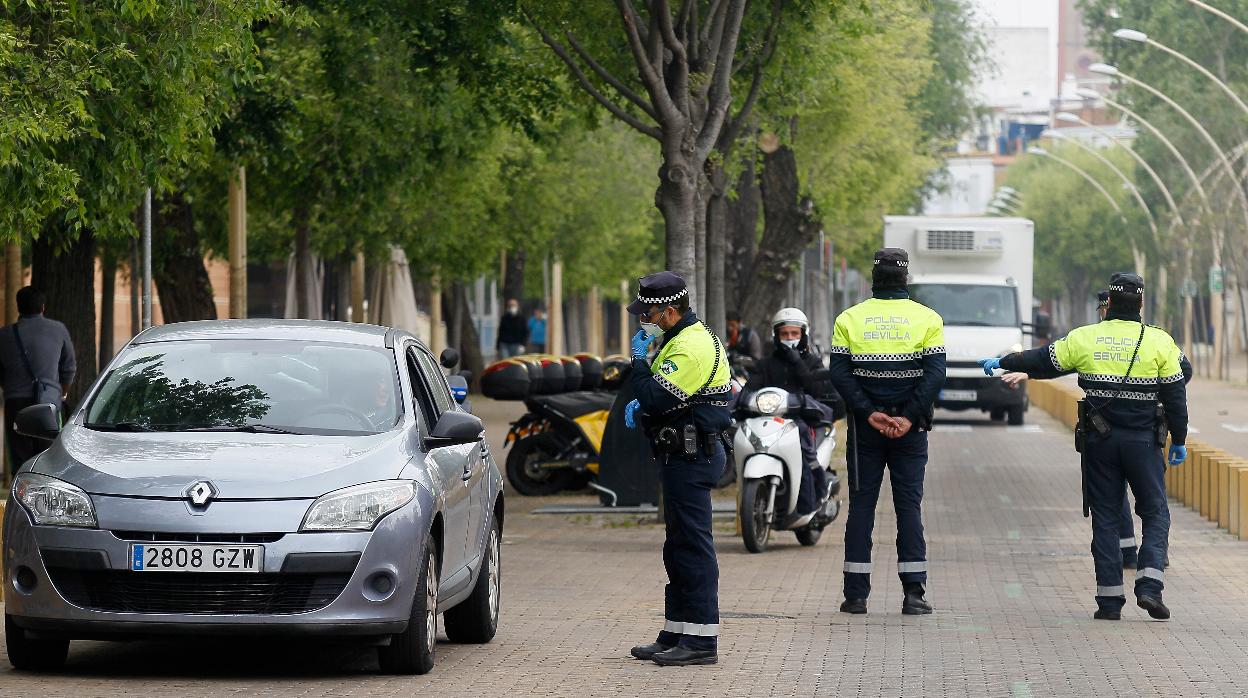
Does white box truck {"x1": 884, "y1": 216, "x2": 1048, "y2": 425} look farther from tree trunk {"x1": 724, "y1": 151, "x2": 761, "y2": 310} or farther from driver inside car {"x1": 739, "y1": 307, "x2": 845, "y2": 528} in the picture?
driver inside car {"x1": 739, "y1": 307, "x2": 845, "y2": 528}

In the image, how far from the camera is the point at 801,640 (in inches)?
413

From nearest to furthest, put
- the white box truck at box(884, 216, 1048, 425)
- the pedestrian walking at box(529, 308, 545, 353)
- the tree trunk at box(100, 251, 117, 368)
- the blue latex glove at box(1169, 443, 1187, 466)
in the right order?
the blue latex glove at box(1169, 443, 1187, 466) < the tree trunk at box(100, 251, 117, 368) < the white box truck at box(884, 216, 1048, 425) < the pedestrian walking at box(529, 308, 545, 353)

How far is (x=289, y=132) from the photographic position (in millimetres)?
21297

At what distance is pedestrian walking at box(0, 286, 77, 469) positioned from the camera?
16.0m

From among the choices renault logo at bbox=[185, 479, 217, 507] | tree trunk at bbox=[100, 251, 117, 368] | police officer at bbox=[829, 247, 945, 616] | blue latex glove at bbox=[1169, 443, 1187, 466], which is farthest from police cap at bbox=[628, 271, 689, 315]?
tree trunk at bbox=[100, 251, 117, 368]

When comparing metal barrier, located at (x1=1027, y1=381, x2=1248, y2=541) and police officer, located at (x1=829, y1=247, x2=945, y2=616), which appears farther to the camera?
metal barrier, located at (x1=1027, y1=381, x2=1248, y2=541)

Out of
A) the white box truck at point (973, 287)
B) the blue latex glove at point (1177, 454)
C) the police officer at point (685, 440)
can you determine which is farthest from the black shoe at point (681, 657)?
the white box truck at point (973, 287)

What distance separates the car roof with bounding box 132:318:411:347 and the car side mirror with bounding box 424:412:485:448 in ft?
2.28

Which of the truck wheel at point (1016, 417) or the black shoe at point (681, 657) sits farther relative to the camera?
the truck wheel at point (1016, 417)

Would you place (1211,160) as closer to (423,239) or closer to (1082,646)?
(423,239)

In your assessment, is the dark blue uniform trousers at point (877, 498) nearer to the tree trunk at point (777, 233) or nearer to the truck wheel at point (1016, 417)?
the tree trunk at point (777, 233)

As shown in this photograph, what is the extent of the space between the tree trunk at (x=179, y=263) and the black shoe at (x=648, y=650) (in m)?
14.4

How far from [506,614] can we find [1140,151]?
7233cm

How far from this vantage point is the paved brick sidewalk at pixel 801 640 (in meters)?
8.80
